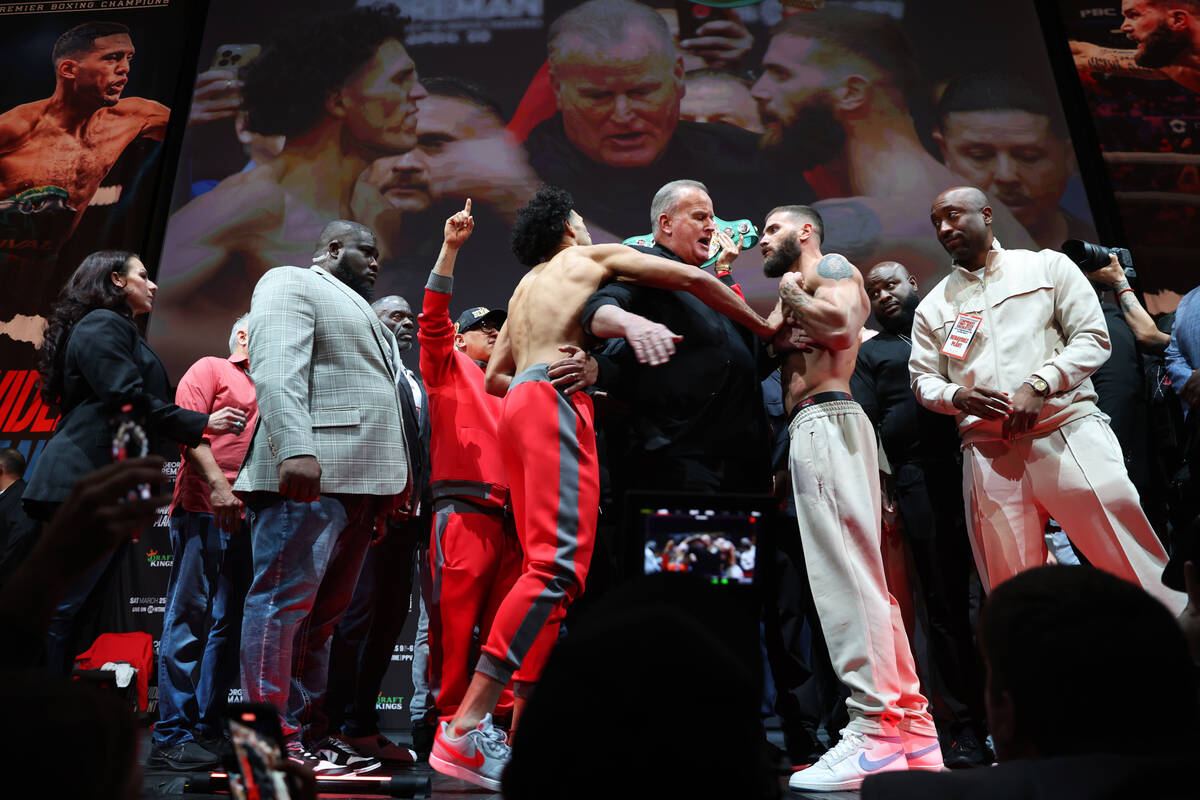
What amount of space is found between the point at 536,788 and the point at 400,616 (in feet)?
11.1

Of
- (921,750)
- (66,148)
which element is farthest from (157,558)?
(921,750)

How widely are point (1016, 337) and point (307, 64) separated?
5.19 meters

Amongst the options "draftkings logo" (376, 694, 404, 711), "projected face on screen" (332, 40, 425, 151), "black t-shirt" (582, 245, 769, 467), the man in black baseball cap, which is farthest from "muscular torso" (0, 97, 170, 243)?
"black t-shirt" (582, 245, 769, 467)

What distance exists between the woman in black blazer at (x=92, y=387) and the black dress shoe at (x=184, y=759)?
0.55 meters

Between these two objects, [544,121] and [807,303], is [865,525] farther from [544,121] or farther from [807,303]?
[544,121]

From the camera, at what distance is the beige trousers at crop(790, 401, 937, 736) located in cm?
299

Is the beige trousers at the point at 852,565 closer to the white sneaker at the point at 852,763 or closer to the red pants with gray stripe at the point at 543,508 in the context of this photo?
the white sneaker at the point at 852,763

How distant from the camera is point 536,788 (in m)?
0.83

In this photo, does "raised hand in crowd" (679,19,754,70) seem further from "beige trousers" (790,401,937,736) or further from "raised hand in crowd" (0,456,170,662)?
"raised hand in crowd" (0,456,170,662)

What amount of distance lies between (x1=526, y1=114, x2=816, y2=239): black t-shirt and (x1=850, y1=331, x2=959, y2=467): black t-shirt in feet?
6.71

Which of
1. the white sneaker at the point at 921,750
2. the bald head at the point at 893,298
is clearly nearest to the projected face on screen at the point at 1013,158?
the bald head at the point at 893,298

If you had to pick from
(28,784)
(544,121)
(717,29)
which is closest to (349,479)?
(28,784)

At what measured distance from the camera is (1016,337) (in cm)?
341

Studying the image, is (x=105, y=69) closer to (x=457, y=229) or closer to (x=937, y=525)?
(x=457, y=229)
